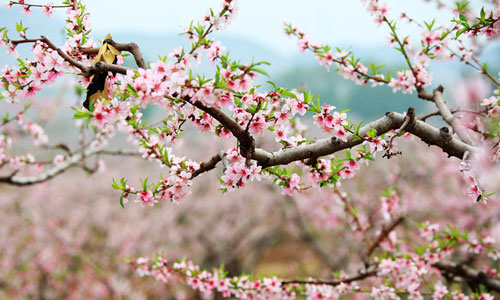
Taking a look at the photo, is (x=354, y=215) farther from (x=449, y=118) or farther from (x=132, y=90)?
(x=132, y=90)

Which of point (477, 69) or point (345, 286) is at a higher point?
point (477, 69)

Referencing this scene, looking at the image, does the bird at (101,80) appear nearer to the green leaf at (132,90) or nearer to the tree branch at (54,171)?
the green leaf at (132,90)

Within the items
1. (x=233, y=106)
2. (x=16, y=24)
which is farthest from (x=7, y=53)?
(x=233, y=106)

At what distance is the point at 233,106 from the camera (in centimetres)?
211

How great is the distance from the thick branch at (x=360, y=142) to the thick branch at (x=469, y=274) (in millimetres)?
2164

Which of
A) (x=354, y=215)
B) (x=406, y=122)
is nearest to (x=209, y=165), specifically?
(x=406, y=122)

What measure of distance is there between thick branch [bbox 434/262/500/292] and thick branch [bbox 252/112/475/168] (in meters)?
2.16

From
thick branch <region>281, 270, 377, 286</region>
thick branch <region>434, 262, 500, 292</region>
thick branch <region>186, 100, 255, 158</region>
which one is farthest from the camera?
thick branch <region>434, 262, 500, 292</region>

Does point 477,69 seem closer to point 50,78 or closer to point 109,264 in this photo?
point 50,78

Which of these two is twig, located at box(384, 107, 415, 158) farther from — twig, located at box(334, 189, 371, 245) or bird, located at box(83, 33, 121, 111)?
twig, located at box(334, 189, 371, 245)

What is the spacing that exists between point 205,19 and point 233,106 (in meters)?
0.53

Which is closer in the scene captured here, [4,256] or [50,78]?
[50,78]

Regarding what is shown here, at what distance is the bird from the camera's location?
1864mm

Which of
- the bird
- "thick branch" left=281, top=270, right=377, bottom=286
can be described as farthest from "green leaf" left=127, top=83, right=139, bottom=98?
"thick branch" left=281, top=270, right=377, bottom=286
